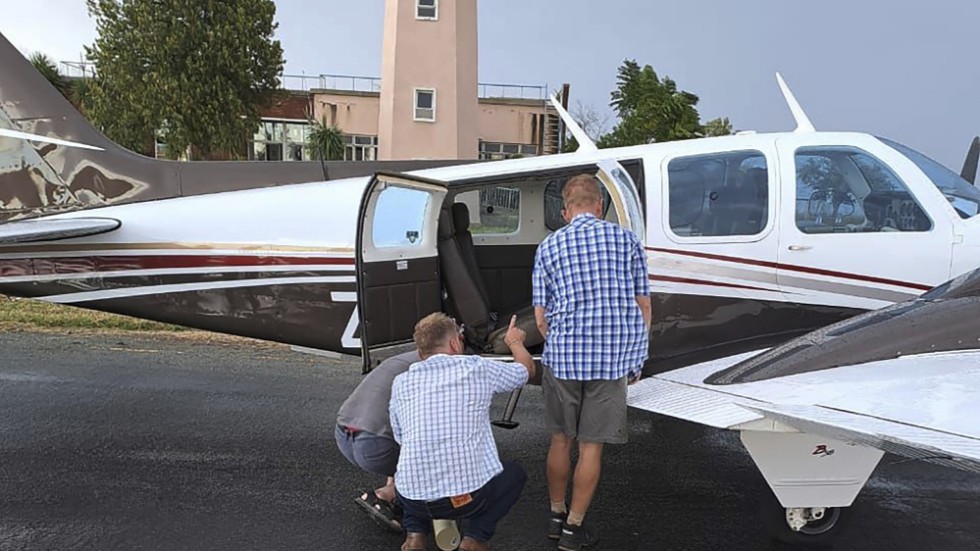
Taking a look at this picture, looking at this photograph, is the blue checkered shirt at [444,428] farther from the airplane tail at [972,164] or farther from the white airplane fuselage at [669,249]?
the airplane tail at [972,164]

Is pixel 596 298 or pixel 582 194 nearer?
pixel 596 298

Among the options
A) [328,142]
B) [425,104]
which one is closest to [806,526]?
[425,104]

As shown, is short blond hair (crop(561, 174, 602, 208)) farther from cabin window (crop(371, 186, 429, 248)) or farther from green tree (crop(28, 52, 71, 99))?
green tree (crop(28, 52, 71, 99))

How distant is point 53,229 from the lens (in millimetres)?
4426

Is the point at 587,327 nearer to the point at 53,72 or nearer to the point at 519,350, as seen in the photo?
the point at 519,350

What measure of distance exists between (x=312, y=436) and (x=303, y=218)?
1652 mm

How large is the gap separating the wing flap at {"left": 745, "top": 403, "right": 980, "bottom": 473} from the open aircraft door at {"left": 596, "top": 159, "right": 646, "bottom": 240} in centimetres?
138

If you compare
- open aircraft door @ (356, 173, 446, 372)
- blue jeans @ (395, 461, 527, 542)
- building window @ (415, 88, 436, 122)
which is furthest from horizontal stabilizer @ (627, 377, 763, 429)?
building window @ (415, 88, 436, 122)

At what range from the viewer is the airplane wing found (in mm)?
2670

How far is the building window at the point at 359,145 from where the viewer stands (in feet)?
101

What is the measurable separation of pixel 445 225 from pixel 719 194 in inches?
72.8

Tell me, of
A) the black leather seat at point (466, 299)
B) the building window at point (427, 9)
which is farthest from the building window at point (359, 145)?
the black leather seat at point (466, 299)

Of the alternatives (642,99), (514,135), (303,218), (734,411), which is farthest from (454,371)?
(514,135)

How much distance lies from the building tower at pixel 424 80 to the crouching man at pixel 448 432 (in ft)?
71.5
